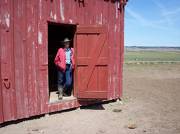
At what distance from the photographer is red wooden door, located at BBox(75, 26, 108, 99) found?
9.47 metres

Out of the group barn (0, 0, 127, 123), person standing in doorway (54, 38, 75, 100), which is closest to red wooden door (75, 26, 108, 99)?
barn (0, 0, 127, 123)

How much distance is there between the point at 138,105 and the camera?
1113 cm

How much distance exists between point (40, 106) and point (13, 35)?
2.18 meters

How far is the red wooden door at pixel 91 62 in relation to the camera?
947cm

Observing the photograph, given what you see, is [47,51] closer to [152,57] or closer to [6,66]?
[6,66]

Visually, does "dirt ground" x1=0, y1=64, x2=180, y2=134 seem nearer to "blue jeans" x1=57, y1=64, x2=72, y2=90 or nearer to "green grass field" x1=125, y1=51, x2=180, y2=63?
"blue jeans" x1=57, y1=64, x2=72, y2=90

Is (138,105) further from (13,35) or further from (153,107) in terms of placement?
(13,35)

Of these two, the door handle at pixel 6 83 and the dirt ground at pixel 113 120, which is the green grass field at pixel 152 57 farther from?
the door handle at pixel 6 83

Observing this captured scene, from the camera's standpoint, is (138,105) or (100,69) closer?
(100,69)

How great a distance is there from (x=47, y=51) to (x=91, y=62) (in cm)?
147

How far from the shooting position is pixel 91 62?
374 inches

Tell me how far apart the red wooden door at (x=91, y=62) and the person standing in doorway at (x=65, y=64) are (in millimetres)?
294

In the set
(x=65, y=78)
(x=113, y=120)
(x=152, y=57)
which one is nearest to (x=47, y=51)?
(x=65, y=78)

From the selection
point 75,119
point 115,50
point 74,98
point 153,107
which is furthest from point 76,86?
point 153,107
